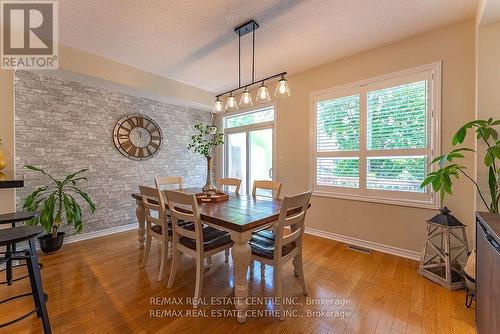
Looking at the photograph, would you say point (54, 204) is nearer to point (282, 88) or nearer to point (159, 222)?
point (159, 222)

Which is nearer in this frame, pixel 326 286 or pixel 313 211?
pixel 326 286

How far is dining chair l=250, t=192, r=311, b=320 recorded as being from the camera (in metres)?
1.57

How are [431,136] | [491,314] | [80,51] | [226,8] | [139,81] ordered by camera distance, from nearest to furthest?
[491,314]
[226,8]
[431,136]
[80,51]
[139,81]

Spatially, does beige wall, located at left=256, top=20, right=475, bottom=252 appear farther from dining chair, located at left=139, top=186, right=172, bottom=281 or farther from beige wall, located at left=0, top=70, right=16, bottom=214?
beige wall, located at left=0, top=70, right=16, bottom=214

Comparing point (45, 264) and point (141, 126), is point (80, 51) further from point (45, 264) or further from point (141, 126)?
point (45, 264)

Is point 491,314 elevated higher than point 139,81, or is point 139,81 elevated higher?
point 139,81

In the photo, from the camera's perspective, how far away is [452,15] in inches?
84.9

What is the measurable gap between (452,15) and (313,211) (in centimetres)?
280

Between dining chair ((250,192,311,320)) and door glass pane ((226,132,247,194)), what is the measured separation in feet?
8.85

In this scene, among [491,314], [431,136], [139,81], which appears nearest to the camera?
[491,314]

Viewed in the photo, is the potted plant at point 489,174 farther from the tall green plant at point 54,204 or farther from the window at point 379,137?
the tall green plant at point 54,204

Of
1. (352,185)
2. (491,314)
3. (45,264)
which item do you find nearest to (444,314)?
(491,314)

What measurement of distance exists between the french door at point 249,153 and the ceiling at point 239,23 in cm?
137

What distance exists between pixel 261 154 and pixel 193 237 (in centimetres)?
275
